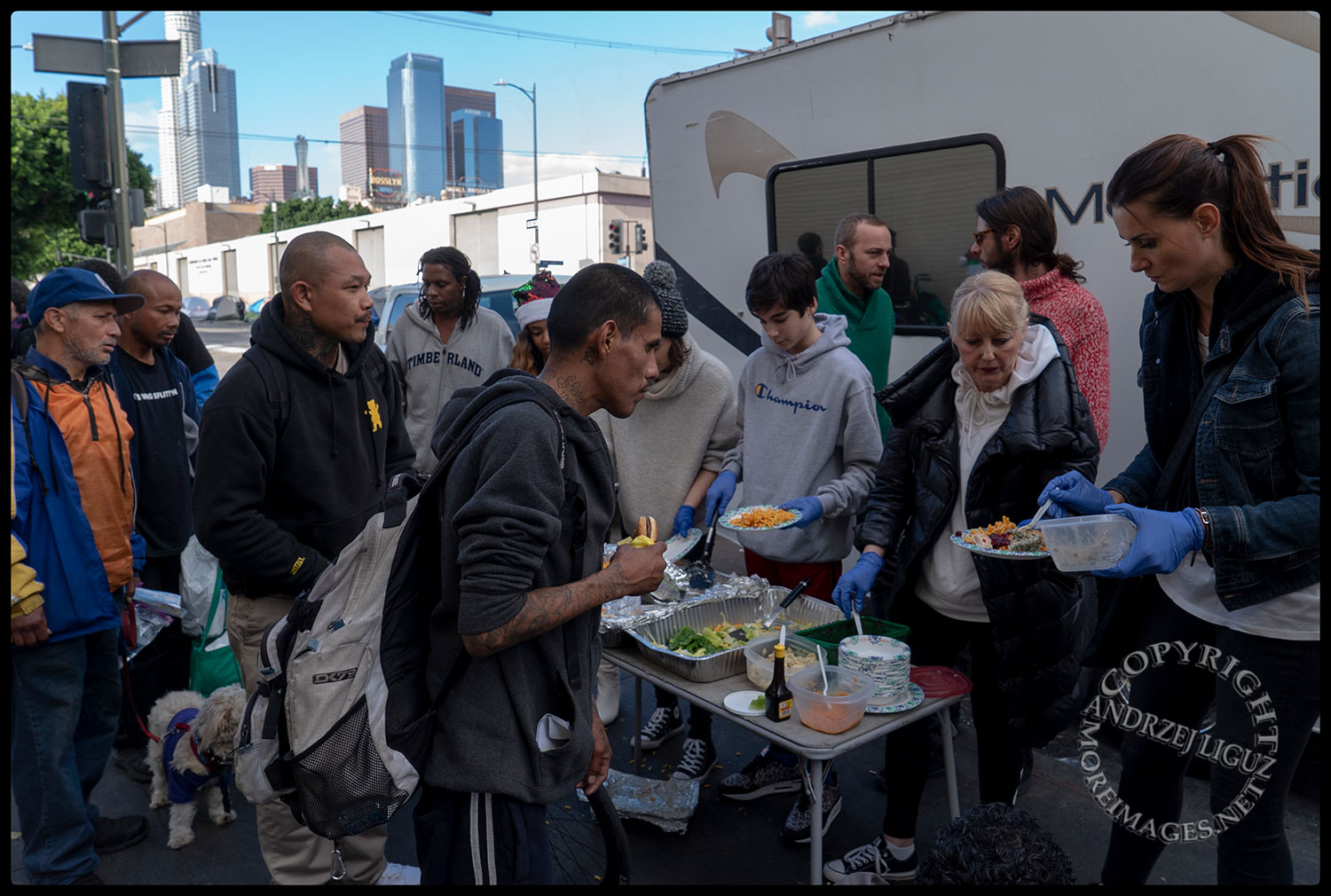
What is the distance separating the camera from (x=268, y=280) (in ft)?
210

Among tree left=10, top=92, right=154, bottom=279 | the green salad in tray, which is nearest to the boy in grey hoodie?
the green salad in tray

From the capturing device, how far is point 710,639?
10.4 ft

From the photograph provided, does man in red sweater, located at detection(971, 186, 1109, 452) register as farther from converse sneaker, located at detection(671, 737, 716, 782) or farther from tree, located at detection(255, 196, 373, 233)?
tree, located at detection(255, 196, 373, 233)

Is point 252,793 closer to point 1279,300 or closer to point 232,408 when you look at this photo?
point 232,408

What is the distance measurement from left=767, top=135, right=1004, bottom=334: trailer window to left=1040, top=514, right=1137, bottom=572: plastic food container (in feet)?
8.99

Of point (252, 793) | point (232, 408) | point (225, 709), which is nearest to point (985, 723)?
point (252, 793)

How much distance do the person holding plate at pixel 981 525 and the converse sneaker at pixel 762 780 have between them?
0.68 m

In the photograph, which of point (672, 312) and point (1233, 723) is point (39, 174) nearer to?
point (672, 312)

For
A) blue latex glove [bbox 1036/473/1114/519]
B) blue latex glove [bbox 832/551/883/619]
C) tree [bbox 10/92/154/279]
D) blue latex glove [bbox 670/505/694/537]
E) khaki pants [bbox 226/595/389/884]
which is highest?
tree [bbox 10/92/154/279]

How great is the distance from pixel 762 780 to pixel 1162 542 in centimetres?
229

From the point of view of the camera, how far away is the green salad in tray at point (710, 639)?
307cm

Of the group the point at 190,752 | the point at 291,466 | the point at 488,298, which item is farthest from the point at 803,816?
the point at 488,298

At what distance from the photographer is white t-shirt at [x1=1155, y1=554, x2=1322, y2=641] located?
213 centimetres

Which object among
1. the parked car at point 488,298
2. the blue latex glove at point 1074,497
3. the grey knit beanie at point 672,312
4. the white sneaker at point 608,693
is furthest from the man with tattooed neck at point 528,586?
the parked car at point 488,298
